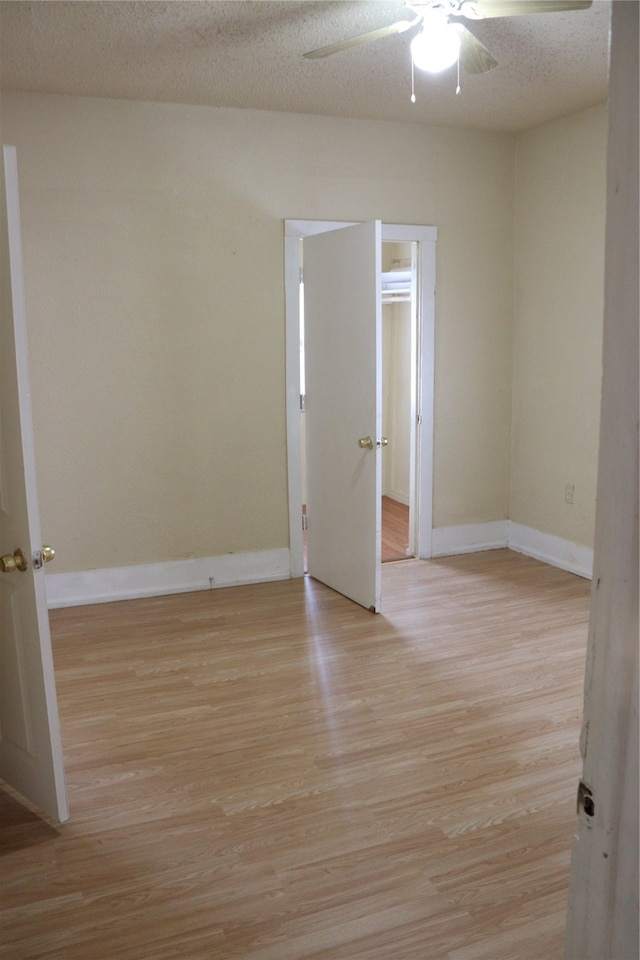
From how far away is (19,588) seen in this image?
2.34 metres

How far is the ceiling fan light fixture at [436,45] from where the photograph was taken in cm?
267

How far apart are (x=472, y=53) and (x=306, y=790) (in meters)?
2.74

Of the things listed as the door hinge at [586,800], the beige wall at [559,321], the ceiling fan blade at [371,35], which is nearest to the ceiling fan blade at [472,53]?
the ceiling fan blade at [371,35]

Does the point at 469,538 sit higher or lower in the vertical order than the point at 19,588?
lower

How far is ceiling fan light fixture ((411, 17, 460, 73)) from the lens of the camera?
267 centimetres

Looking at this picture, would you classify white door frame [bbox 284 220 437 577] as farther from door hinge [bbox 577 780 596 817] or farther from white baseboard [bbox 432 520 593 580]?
door hinge [bbox 577 780 596 817]

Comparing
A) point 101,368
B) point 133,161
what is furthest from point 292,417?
point 133,161

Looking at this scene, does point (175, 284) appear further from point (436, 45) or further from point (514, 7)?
point (514, 7)

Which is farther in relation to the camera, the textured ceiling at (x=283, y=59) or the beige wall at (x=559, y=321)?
the beige wall at (x=559, y=321)

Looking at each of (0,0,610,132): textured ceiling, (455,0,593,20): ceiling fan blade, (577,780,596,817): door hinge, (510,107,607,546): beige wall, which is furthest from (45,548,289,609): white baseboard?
(577,780,596,817): door hinge

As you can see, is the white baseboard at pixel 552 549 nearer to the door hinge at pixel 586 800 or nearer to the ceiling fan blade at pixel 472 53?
the ceiling fan blade at pixel 472 53

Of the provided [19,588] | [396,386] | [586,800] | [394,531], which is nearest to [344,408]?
[394,531]

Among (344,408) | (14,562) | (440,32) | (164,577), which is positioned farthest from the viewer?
(164,577)

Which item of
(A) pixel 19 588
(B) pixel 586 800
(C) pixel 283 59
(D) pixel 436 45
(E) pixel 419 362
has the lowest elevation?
(A) pixel 19 588
